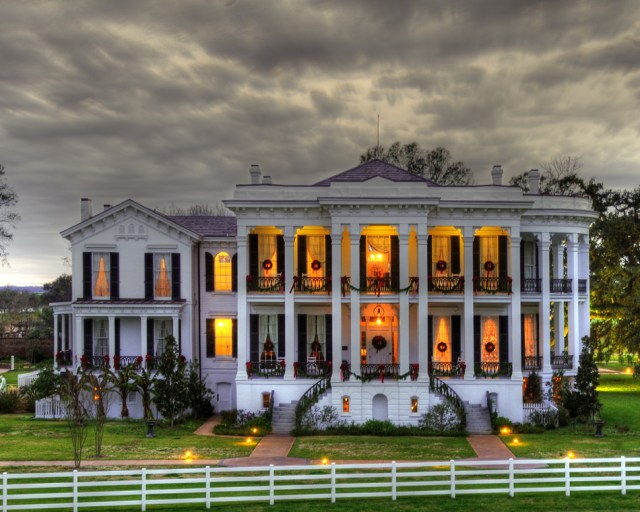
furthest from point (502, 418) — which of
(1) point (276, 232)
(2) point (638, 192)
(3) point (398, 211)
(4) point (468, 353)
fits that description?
(2) point (638, 192)

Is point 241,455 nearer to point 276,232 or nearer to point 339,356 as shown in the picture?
point 339,356

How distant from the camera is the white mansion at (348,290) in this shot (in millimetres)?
30891

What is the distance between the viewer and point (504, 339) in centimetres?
3325

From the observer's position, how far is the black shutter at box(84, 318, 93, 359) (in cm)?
3441

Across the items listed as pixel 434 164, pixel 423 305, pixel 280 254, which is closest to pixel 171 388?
pixel 280 254

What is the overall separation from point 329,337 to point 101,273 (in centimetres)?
1166

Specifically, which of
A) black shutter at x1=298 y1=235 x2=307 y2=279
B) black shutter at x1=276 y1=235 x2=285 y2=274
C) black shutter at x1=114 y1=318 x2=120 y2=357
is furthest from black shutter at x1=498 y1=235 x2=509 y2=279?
black shutter at x1=114 y1=318 x2=120 y2=357

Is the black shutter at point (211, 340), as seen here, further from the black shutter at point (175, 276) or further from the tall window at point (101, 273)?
the tall window at point (101, 273)

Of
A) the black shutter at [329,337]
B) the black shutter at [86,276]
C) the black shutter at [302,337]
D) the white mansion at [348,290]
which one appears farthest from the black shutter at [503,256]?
the black shutter at [86,276]

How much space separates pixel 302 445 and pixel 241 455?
284 centimetres

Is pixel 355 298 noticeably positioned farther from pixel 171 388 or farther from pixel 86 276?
pixel 86 276

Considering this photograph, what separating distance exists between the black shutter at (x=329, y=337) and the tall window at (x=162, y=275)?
26.0 ft

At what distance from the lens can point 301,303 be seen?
33438mm

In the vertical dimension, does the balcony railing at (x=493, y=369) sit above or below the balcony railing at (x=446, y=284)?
below
